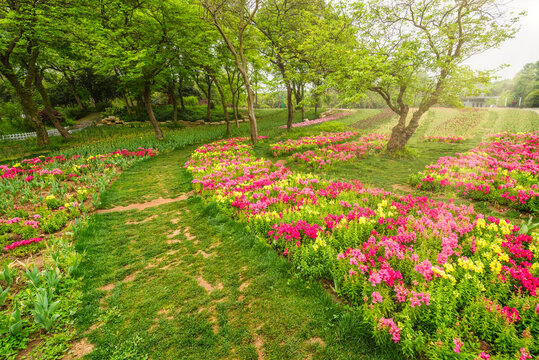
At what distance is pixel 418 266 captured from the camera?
3.44 meters

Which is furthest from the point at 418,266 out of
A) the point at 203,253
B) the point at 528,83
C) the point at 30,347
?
the point at 528,83

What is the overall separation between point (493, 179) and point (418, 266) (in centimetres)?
601

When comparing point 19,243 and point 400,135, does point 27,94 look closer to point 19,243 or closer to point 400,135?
point 19,243

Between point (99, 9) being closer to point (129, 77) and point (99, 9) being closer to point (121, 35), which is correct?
point (121, 35)

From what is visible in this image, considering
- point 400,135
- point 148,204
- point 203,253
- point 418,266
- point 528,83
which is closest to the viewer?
point 418,266

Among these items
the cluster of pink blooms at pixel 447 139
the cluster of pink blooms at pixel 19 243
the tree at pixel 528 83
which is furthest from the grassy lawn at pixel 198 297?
the tree at pixel 528 83

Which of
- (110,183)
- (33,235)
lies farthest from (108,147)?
(33,235)

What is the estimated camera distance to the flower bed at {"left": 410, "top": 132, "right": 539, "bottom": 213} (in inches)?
228

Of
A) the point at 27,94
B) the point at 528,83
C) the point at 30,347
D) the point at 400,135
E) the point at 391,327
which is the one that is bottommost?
the point at 30,347

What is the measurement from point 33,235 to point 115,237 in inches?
72.2

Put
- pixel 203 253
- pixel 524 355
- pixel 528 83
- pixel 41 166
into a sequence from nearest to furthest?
pixel 524 355 → pixel 203 253 → pixel 41 166 → pixel 528 83

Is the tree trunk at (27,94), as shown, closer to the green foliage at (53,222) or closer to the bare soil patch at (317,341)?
the green foliage at (53,222)

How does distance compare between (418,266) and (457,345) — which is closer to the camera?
(457,345)

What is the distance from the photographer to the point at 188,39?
610 inches
